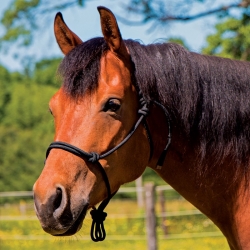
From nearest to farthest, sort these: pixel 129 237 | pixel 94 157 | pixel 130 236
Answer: pixel 94 157 < pixel 129 237 < pixel 130 236

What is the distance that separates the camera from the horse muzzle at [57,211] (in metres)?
2.17

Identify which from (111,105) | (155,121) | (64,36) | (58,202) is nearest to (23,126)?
(64,36)

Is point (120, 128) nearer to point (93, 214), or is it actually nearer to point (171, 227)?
point (93, 214)

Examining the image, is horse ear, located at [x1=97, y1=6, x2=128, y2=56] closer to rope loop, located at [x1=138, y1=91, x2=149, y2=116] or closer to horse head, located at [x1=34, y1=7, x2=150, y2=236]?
horse head, located at [x1=34, y1=7, x2=150, y2=236]

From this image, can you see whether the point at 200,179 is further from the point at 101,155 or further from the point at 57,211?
the point at 57,211

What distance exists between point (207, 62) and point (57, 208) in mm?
1041

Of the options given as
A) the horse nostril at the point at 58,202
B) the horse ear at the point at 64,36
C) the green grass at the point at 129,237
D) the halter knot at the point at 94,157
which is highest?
the horse ear at the point at 64,36

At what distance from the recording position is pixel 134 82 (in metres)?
2.50

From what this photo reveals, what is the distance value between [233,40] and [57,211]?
26.3ft

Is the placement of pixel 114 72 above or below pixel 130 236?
above

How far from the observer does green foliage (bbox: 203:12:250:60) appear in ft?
30.4

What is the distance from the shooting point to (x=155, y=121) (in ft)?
8.38

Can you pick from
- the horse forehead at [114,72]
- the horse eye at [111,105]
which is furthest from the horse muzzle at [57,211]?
the horse forehead at [114,72]

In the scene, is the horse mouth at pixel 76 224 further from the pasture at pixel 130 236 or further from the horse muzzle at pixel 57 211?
the pasture at pixel 130 236
